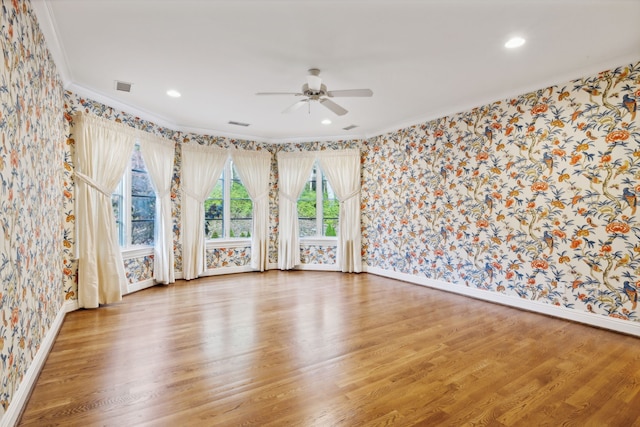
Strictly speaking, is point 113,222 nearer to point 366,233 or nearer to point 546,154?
point 366,233

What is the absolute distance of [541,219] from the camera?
11.9ft

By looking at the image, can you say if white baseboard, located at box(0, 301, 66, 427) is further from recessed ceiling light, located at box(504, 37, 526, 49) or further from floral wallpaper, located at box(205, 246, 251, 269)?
recessed ceiling light, located at box(504, 37, 526, 49)

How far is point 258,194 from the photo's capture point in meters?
6.15

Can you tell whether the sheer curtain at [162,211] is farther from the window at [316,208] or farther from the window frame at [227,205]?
the window at [316,208]

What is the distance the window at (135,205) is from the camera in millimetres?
4613

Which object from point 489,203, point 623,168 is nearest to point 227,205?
point 489,203

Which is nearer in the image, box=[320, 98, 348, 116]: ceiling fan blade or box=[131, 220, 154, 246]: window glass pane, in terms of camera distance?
box=[320, 98, 348, 116]: ceiling fan blade

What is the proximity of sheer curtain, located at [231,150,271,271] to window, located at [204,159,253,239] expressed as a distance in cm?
17

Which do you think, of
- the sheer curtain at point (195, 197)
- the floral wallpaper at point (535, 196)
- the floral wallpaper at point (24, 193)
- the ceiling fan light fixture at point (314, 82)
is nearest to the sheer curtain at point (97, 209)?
the floral wallpaper at point (24, 193)

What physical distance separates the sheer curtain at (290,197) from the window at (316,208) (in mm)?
212

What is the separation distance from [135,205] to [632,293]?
6224 millimetres

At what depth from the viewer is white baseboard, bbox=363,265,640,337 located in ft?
10.1

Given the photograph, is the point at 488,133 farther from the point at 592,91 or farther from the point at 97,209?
the point at 97,209

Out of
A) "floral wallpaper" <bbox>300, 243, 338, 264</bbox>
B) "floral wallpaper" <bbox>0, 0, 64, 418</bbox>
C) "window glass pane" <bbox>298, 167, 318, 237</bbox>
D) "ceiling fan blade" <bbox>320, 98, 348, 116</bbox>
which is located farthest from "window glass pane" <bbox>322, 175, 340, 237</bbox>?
"floral wallpaper" <bbox>0, 0, 64, 418</bbox>
